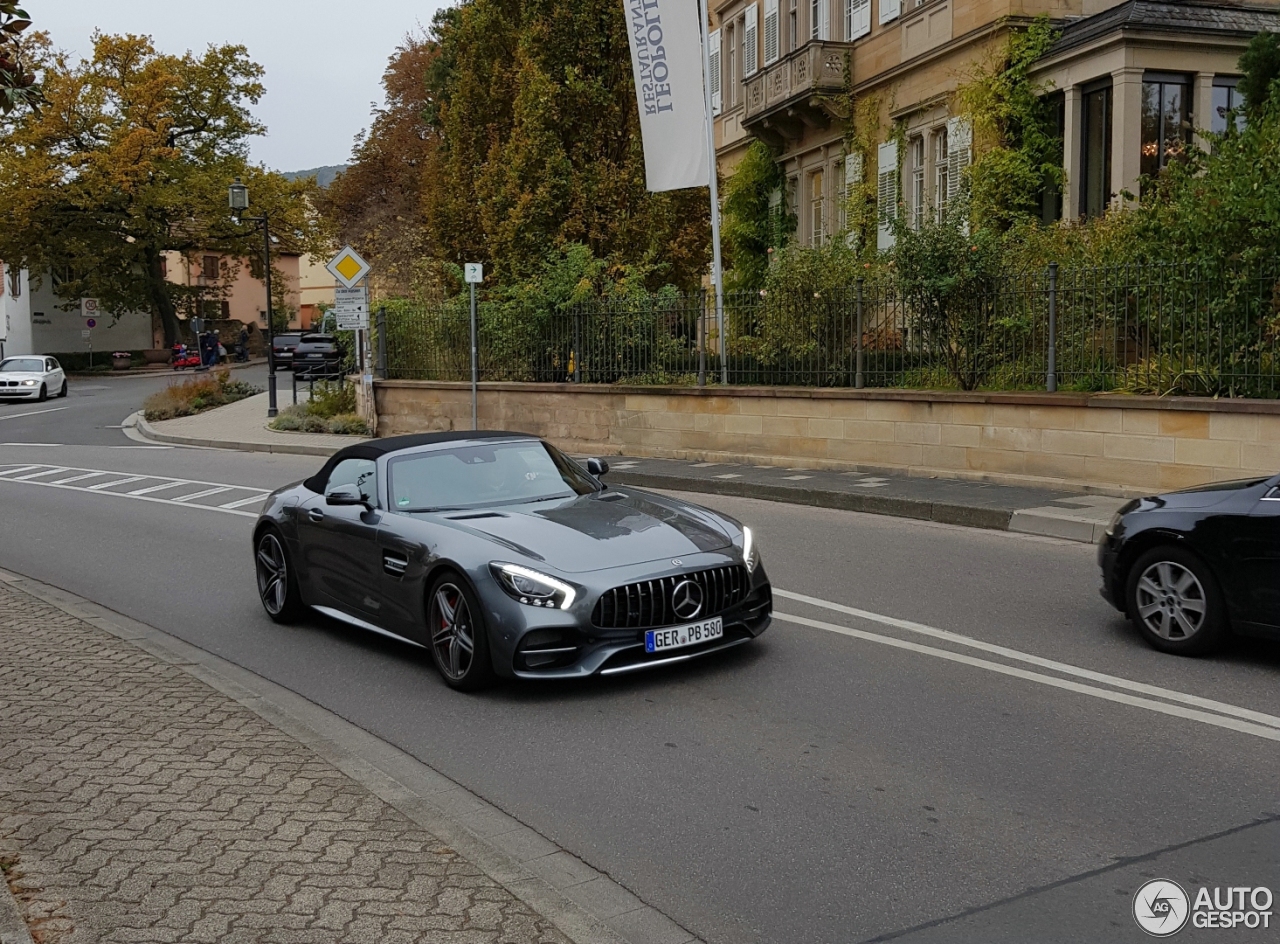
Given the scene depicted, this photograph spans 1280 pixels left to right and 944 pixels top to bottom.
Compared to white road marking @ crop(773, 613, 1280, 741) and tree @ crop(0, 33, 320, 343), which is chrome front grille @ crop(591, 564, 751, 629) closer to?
white road marking @ crop(773, 613, 1280, 741)

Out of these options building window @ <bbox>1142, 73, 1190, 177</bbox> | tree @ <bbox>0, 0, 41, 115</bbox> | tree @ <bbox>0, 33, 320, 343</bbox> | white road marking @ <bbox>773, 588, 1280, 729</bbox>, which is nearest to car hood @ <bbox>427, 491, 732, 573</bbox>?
white road marking @ <bbox>773, 588, 1280, 729</bbox>

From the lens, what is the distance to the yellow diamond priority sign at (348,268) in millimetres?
23375

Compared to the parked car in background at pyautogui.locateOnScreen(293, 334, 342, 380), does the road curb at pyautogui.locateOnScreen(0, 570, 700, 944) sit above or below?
below

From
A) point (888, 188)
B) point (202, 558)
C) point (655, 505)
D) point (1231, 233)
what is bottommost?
point (202, 558)

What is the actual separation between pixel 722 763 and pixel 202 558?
7717 mm

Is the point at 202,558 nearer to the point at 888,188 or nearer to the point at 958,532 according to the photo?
the point at 958,532

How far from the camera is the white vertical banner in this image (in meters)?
20.9

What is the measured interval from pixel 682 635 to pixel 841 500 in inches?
305

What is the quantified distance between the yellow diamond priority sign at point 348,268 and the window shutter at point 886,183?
986 cm

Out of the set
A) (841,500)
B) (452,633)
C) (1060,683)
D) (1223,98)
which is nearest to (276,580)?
(452,633)

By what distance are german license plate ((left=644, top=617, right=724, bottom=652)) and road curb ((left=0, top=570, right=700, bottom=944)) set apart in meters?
1.41

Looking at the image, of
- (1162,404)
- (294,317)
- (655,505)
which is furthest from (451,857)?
(294,317)

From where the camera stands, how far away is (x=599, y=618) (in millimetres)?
6695

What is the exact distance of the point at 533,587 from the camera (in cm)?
672
